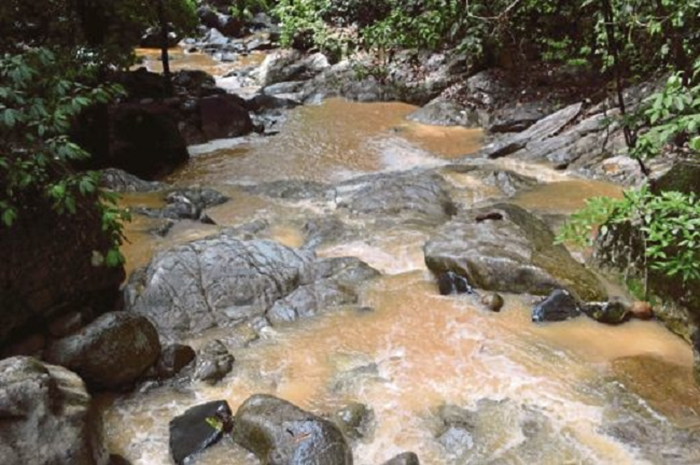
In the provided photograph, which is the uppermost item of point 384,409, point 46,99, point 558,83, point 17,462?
point 46,99

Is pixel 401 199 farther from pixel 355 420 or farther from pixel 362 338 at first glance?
pixel 355 420

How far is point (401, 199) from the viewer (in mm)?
9000

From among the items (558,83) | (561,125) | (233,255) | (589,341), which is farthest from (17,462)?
(558,83)

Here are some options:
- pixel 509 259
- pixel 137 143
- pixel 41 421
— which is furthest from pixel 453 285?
pixel 137 143

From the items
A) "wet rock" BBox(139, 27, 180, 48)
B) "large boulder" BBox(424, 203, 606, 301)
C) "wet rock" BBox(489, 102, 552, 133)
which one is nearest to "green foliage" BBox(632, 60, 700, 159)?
"large boulder" BBox(424, 203, 606, 301)

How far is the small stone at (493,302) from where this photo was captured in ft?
20.1

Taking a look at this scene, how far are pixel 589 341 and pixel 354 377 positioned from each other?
2.24 m

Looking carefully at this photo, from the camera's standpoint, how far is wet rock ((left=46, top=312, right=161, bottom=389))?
4.95 m

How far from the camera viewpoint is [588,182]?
32.5ft

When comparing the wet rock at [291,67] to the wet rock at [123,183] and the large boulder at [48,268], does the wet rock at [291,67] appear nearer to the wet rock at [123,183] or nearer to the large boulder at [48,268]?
the wet rock at [123,183]

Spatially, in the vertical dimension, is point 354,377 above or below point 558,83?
below

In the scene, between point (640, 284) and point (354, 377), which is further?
point (640, 284)

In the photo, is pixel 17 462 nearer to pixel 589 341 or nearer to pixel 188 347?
pixel 188 347

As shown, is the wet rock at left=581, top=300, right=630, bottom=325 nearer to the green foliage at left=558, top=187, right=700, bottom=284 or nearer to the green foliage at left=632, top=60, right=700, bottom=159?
the green foliage at left=558, top=187, right=700, bottom=284
